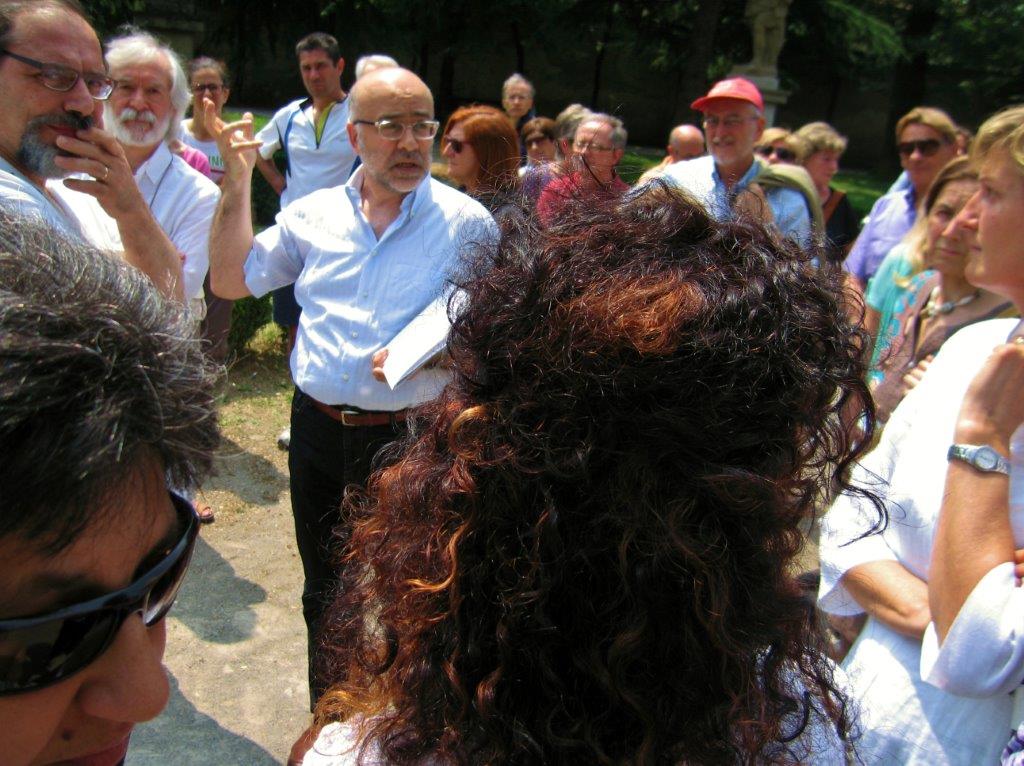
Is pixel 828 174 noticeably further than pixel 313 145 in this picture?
Yes

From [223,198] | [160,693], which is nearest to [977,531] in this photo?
[160,693]

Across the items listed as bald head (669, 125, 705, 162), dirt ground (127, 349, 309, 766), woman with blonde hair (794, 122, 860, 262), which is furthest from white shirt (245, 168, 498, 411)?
bald head (669, 125, 705, 162)

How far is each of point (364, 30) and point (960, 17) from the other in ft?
60.4

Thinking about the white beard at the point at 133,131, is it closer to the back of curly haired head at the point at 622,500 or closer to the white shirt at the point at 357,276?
the white shirt at the point at 357,276

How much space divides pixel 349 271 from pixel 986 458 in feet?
6.64

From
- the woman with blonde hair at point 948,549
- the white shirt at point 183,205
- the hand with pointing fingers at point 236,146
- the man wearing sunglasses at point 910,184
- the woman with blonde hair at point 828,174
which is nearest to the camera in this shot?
the woman with blonde hair at point 948,549

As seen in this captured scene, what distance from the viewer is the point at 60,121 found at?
7.84ft

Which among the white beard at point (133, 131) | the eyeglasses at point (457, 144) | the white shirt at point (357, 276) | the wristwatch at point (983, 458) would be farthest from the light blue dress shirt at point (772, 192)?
the white beard at point (133, 131)

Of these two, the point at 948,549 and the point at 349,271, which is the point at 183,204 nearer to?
the point at 349,271

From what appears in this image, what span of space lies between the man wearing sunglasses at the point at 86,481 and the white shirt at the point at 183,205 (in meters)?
2.53

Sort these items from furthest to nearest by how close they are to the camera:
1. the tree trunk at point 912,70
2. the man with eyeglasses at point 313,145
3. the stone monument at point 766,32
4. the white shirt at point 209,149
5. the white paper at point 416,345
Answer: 1. the tree trunk at point 912,70
2. the stone monument at point 766,32
3. the white shirt at point 209,149
4. the man with eyeglasses at point 313,145
5. the white paper at point 416,345

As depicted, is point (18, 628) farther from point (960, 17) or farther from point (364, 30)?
point (960, 17)

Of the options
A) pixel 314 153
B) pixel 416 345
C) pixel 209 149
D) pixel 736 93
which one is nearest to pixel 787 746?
pixel 416 345

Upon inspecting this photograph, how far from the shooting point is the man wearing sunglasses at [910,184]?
509cm
